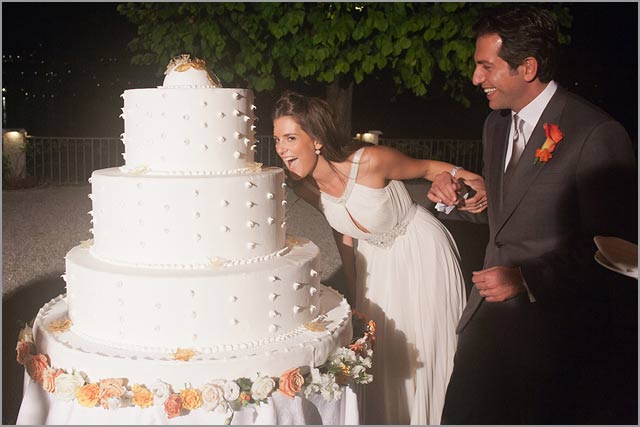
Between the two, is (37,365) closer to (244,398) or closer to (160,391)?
(160,391)

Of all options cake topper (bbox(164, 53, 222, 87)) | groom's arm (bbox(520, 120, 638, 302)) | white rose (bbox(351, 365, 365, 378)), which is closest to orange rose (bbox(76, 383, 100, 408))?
white rose (bbox(351, 365, 365, 378))

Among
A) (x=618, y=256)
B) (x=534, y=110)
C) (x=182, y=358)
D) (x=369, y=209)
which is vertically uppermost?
(x=534, y=110)

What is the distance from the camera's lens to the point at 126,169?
9.14 feet

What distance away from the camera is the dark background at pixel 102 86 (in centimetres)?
1592

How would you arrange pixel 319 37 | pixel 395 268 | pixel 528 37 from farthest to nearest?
pixel 319 37 → pixel 395 268 → pixel 528 37

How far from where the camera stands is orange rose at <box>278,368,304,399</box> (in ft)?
7.70

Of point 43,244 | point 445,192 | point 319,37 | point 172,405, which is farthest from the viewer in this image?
point 43,244

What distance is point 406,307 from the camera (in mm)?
3619

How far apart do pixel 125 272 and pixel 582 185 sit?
195 cm

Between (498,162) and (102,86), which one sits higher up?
(102,86)

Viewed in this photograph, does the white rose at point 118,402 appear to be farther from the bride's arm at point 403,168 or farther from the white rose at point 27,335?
the bride's arm at point 403,168

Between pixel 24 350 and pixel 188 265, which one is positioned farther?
pixel 24 350

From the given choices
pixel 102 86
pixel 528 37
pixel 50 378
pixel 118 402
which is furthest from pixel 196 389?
pixel 102 86

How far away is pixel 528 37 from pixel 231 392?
1.99 m
